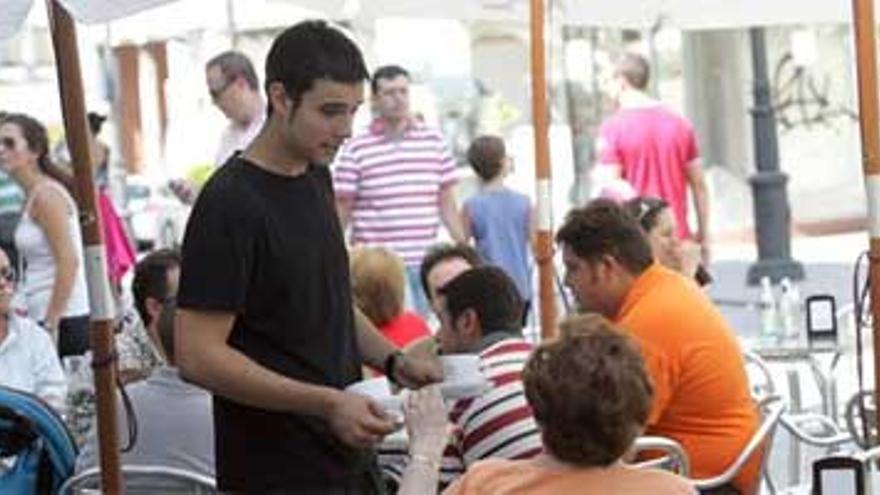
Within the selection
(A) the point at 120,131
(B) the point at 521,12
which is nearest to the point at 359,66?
(B) the point at 521,12

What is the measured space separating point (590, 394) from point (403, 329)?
341 centimetres

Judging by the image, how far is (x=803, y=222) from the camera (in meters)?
25.3

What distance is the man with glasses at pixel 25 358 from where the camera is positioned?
714 cm

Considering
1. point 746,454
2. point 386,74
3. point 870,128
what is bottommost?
point 746,454

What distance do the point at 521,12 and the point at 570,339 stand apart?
6550 millimetres

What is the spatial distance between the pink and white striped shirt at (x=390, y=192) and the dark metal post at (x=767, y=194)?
9049mm

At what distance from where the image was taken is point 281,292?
440cm

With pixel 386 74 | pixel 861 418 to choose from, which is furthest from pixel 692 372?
pixel 386 74

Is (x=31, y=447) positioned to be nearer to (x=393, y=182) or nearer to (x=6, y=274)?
(x=6, y=274)

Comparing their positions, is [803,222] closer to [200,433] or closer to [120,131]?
[120,131]

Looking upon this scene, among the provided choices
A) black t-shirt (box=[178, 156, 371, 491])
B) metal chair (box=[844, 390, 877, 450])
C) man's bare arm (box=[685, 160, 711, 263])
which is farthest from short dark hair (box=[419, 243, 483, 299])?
man's bare arm (box=[685, 160, 711, 263])

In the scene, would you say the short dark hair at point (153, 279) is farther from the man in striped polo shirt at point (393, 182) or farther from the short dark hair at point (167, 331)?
the man in striped polo shirt at point (393, 182)

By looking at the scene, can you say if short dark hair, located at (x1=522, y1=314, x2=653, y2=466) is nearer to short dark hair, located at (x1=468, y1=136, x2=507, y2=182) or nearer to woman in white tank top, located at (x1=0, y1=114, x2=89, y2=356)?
woman in white tank top, located at (x1=0, y1=114, x2=89, y2=356)

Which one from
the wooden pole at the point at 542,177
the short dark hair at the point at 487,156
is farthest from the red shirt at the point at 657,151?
the wooden pole at the point at 542,177
